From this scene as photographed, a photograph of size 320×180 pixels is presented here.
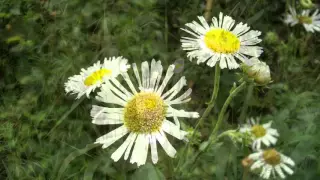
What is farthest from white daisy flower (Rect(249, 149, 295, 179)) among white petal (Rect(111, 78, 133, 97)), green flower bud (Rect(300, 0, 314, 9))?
green flower bud (Rect(300, 0, 314, 9))

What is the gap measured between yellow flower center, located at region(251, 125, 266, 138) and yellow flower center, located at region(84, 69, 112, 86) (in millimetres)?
447

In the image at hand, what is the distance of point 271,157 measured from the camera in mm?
911

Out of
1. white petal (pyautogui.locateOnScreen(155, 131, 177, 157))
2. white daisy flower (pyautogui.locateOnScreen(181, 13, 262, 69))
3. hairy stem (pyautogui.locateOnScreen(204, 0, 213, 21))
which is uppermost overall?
hairy stem (pyautogui.locateOnScreen(204, 0, 213, 21))

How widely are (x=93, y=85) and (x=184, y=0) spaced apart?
0.89 meters

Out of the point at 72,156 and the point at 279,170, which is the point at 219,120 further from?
the point at 72,156

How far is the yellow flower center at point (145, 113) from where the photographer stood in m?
1.04

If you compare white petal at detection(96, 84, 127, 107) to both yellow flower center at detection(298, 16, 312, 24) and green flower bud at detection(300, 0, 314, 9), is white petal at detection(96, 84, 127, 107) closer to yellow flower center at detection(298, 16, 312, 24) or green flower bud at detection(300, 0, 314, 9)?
green flower bud at detection(300, 0, 314, 9)

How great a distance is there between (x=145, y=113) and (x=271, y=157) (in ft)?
1.03

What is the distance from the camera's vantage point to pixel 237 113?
1.55m

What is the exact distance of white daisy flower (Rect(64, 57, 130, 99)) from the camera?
1.17 m

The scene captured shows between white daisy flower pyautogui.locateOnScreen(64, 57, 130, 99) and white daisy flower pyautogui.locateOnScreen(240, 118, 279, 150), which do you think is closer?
white daisy flower pyautogui.locateOnScreen(240, 118, 279, 150)

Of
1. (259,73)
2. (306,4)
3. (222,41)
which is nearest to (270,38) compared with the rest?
(306,4)

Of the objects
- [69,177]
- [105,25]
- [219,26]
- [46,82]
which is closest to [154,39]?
[105,25]

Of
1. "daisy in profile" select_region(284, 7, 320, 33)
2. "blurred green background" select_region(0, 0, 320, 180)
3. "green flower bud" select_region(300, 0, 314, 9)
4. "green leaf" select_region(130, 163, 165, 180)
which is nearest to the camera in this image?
"green leaf" select_region(130, 163, 165, 180)
